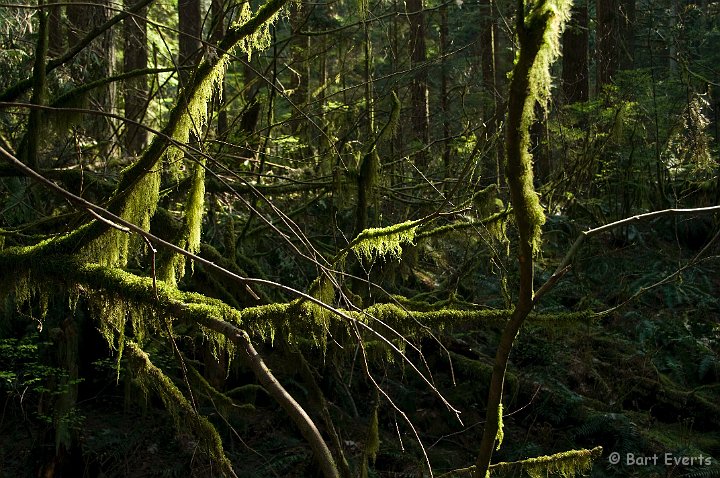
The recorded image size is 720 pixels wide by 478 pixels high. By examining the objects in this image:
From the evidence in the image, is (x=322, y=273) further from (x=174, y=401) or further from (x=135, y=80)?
(x=135, y=80)

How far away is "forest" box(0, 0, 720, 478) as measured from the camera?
2.93 metres

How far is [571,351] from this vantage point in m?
9.75

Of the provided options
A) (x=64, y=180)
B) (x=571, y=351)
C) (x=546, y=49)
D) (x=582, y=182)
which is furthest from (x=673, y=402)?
(x=546, y=49)

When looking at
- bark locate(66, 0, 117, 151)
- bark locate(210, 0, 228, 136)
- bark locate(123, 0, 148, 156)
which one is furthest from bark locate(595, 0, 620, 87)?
bark locate(66, 0, 117, 151)

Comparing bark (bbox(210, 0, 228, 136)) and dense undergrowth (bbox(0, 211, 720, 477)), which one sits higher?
bark (bbox(210, 0, 228, 136))

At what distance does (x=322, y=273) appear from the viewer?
3.02m

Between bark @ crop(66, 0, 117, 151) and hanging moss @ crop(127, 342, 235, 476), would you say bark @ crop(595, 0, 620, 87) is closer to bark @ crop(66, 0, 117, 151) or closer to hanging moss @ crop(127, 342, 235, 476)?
bark @ crop(66, 0, 117, 151)

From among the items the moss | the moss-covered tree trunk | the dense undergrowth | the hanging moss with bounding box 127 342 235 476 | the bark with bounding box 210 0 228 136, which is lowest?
the dense undergrowth

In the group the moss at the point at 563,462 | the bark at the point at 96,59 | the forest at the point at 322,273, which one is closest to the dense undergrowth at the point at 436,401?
the forest at the point at 322,273

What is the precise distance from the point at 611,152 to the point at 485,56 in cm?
691

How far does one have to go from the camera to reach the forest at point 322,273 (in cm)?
293

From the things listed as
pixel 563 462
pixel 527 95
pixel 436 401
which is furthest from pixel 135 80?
pixel 527 95

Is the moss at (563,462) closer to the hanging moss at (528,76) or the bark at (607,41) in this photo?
the hanging moss at (528,76)

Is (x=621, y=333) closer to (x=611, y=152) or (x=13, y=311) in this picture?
(x=611, y=152)
